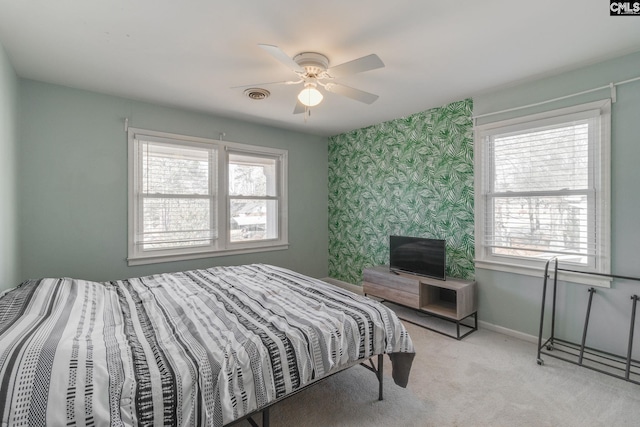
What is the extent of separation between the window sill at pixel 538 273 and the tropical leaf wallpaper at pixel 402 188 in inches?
7.7

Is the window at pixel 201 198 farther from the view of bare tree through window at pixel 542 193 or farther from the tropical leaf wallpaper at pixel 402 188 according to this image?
the view of bare tree through window at pixel 542 193

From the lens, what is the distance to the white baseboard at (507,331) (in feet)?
9.14

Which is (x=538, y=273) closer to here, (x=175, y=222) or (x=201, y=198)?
(x=201, y=198)

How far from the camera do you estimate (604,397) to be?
6.47 ft

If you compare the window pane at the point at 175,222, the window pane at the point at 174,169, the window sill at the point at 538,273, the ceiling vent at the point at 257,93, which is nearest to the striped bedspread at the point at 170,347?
the window pane at the point at 175,222

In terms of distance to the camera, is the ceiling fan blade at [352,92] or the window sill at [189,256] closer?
the ceiling fan blade at [352,92]

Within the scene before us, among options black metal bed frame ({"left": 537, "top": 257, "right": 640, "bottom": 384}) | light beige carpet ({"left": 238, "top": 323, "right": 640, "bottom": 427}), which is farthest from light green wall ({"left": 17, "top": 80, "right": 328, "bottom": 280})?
black metal bed frame ({"left": 537, "top": 257, "right": 640, "bottom": 384})

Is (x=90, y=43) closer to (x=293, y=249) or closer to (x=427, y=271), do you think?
(x=293, y=249)

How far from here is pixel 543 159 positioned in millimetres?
2746

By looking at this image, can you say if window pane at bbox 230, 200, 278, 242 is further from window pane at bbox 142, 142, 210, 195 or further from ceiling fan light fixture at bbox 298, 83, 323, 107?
ceiling fan light fixture at bbox 298, 83, 323, 107

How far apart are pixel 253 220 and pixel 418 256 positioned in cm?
227

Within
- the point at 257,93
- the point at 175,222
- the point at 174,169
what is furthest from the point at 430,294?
the point at 174,169

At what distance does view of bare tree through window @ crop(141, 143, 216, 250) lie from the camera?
10.9 feet

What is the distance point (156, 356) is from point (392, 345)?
1365 mm
